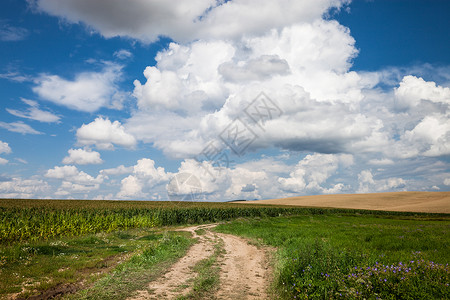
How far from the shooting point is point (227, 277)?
9.90 m

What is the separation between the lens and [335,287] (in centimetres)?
740

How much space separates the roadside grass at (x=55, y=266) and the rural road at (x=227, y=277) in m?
2.36

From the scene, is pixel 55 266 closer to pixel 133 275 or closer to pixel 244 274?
pixel 133 275

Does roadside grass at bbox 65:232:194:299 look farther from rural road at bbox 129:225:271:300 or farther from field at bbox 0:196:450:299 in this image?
rural road at bbox 129:225:271:300

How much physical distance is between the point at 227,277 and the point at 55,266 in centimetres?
709

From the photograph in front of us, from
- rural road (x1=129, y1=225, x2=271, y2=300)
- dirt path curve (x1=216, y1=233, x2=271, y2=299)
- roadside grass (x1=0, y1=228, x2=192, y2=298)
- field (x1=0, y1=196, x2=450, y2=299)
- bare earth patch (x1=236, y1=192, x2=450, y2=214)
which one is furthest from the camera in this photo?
bare earth patch (x1=236, y1=192, x2=450, y2=214)

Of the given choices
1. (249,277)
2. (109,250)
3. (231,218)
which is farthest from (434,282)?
(231,218)

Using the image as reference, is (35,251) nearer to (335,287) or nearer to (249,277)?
(249,277)

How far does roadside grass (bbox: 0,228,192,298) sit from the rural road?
2.36 m

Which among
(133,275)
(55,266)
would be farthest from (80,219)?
(133,275)

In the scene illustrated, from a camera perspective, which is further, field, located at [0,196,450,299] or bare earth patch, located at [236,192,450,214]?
bare earth patch, located at [236,192,450,214]

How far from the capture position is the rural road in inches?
316

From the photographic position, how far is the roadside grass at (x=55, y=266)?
8.45m

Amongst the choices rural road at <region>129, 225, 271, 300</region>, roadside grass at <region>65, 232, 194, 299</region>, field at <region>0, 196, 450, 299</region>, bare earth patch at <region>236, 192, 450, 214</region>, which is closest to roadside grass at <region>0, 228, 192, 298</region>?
field at <region>0, 196, 450, 299</region>
